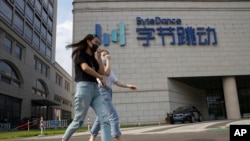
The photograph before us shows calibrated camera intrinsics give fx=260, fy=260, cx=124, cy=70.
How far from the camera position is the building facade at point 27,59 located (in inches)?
1286

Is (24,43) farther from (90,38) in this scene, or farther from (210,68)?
(90,38)

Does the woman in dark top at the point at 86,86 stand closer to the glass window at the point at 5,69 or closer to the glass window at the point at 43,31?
the glass window at the point at 5,69

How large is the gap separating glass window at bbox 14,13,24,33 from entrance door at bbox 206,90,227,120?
27.6m

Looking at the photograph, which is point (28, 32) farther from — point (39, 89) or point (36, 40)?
point (39, 89)

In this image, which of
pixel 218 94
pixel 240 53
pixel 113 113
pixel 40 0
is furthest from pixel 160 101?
pixel 40 0

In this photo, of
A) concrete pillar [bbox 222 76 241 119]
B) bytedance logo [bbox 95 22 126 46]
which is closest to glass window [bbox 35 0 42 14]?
bytedance logo [bbox 95 22 126 46]

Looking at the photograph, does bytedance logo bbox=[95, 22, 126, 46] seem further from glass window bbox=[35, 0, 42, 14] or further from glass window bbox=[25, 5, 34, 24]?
glass window bbox=[35, 0, 42, 14]

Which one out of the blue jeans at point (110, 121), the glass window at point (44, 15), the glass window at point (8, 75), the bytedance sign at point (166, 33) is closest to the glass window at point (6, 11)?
the glass window at point (8, 75)

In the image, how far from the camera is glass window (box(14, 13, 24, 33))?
35.7 metres

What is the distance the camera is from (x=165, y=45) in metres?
25.7

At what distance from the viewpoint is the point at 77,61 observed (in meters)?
3.99

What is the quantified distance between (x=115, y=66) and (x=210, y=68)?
9433 millimetres

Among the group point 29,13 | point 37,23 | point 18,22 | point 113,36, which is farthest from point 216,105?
point 37,23

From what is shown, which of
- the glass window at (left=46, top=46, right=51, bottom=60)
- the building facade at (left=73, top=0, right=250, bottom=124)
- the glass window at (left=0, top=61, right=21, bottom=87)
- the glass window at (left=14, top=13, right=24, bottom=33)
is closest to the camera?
the building facade at (left=73, top=0, right=250, bottom=124)
